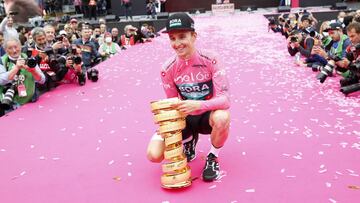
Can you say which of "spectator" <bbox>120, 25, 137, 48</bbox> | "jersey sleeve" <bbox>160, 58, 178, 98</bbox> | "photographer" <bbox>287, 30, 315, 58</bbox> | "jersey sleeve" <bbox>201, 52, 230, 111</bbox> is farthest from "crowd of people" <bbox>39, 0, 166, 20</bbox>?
"jersey sleeve" <bbox>201, 52, 230, 111</bbox>

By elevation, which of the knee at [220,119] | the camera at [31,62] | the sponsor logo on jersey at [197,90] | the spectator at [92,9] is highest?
the spectator at [92,9]

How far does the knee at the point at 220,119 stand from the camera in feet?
7.95

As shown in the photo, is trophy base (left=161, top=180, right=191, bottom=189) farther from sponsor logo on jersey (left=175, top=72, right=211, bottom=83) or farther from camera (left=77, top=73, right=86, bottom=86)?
camera (left=77, top=73, right=86, bottom=86)

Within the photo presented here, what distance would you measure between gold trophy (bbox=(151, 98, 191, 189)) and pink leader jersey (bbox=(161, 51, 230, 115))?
0.63 feet

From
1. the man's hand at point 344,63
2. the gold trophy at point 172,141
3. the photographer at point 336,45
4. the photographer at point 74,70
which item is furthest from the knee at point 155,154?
the photographer at point 74,70

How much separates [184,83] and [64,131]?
157cm

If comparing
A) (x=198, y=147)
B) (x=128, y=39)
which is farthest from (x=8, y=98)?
(x=128, y=39)

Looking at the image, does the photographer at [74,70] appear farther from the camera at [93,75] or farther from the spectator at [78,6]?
the spectator at [78,6]

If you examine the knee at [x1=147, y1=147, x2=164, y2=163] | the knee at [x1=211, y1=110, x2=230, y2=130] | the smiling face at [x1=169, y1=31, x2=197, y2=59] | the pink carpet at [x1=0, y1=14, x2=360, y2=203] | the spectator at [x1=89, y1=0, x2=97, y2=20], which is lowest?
the pink carpet at [x1=0, y1=14, x2=360, y2=203]

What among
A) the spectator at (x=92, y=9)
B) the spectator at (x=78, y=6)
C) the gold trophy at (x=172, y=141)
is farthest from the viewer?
the spectator at (x=78, y=6)

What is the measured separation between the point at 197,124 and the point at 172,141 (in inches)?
12.8

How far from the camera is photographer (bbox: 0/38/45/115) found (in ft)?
13.8

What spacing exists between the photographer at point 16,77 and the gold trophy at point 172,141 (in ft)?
7.90

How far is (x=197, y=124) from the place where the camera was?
263 centimetres
